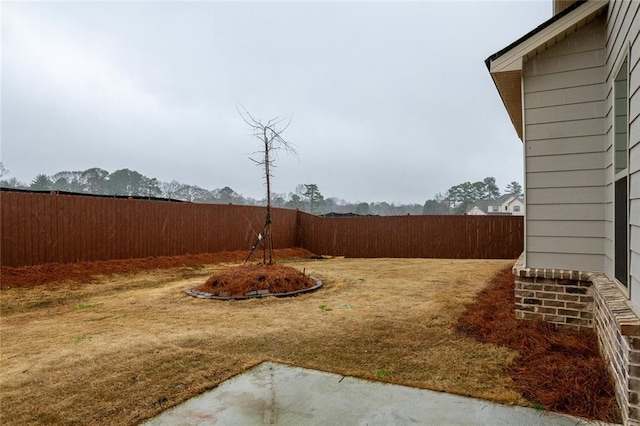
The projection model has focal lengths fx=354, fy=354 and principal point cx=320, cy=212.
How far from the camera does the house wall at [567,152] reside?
128 inches

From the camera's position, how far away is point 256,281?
6.04 metres

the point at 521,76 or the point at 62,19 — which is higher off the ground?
the point at 62,19

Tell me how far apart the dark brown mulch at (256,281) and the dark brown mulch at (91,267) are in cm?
370

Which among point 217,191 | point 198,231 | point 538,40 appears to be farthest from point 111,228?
point 217,191

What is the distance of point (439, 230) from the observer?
1310 centimetres

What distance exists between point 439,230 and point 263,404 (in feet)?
39.2

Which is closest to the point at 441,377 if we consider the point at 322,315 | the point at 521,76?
the point at 322,315

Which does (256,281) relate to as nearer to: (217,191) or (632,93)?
(632,93)

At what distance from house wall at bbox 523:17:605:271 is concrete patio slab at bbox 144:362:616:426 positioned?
1.94 m

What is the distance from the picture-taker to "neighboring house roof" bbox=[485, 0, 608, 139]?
3.24 m

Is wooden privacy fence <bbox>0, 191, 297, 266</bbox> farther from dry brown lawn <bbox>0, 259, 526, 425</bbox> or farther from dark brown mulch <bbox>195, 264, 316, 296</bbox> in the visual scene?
dark brown mulch <bbox>195, 264, 316, 296</bbox>

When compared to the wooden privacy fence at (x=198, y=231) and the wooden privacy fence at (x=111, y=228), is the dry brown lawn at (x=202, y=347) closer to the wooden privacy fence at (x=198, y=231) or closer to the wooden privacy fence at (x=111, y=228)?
the wooden privacy fence at (x=111, y=228)

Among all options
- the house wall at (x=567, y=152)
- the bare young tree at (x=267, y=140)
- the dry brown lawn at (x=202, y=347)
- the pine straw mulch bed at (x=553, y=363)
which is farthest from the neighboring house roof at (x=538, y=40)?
the bare young tree at (x=267, y=140)

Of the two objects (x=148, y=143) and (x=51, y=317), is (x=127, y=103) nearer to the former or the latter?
(x=148, y=143)
